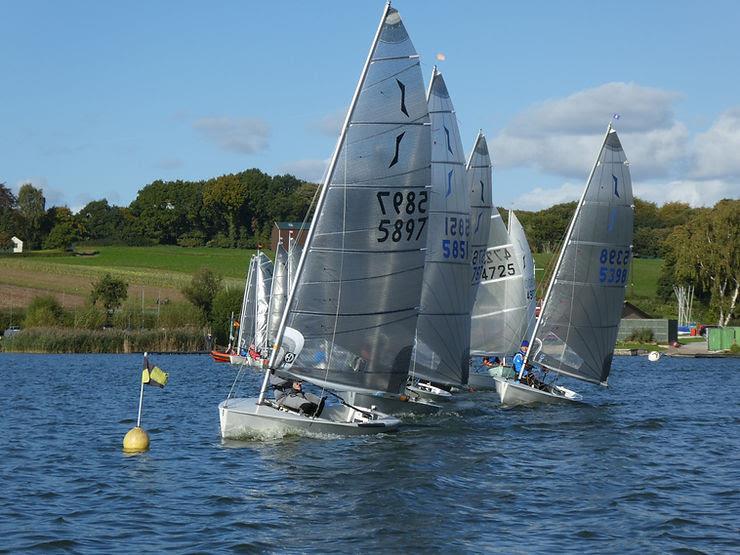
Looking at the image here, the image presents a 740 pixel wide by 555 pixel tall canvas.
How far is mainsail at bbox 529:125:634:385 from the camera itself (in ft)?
124

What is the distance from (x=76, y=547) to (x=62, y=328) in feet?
245

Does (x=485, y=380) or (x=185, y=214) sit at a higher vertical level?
(x=185, y=214)

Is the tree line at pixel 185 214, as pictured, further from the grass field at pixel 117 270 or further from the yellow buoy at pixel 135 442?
the yellow buoy at pixel 135 442

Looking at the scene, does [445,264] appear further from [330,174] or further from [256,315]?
[256,315]

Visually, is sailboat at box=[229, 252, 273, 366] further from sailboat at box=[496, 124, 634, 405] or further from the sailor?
the sailor

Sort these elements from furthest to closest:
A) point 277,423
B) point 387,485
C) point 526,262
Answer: point 526,262 → point 277,423 → point 387,485

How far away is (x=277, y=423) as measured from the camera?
84.0 ft

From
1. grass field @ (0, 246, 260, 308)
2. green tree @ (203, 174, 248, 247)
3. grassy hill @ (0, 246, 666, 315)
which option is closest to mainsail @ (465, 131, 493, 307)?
grassy hill @ (0, 246, 666, 315)

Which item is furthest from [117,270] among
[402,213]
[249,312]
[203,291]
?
[402,213]

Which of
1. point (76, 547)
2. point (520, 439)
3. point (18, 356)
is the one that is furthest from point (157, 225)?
point (76, 547)

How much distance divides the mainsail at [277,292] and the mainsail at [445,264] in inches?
1141

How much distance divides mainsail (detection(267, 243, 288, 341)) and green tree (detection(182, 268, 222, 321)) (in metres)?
35.1

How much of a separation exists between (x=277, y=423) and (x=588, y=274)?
16.2m

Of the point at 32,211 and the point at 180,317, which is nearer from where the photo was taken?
the point at 180,317
